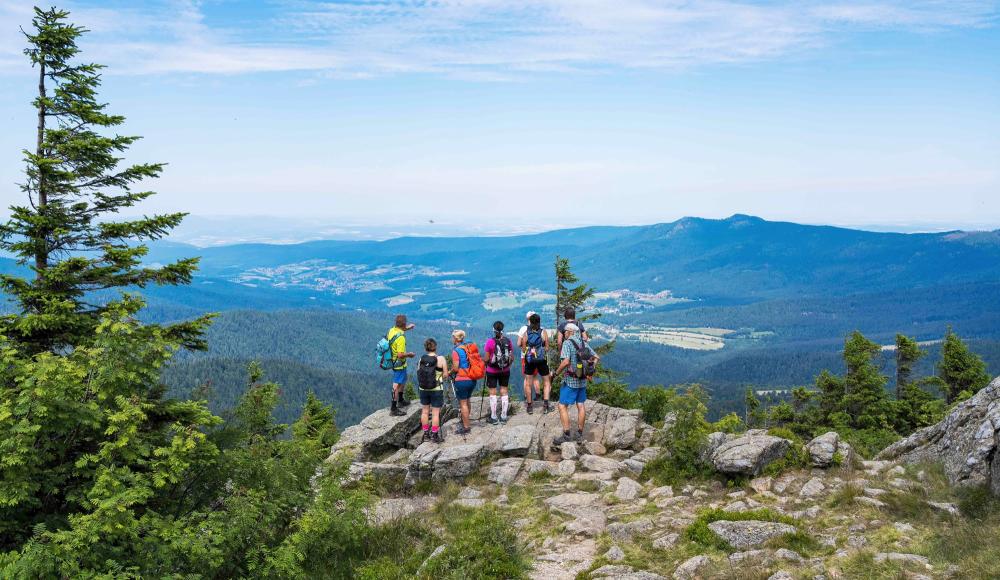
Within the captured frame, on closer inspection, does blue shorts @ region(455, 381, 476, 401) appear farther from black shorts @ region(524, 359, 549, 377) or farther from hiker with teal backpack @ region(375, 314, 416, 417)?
black shorts @ region(524, 359, 549, 377)

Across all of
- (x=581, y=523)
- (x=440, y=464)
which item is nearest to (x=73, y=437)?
(x=440, y=464)

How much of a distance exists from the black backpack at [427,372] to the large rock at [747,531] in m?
8.13

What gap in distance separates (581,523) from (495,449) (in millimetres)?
4603

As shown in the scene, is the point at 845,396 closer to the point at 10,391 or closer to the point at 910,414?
the point at 910,414

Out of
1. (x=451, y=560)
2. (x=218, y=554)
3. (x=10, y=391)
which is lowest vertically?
(x=451, y=560)

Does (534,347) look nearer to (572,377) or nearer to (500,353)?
(500,353)

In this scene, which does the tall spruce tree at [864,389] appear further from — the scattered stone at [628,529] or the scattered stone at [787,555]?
the scattered stone at [787,555]

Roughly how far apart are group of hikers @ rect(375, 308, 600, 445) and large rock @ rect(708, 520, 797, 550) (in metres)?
5.33

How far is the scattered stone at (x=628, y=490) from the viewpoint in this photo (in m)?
12.1

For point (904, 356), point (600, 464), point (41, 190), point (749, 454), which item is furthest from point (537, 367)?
point (904, 356)

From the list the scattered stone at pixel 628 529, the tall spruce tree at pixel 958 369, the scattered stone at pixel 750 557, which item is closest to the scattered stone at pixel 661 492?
the scattered stone at pixel 628 529

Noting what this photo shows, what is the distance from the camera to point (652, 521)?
1059 centimetres

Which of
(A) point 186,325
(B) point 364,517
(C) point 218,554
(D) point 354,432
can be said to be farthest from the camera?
(D) point 354,432

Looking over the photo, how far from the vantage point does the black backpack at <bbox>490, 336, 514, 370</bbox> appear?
15.8 meters
